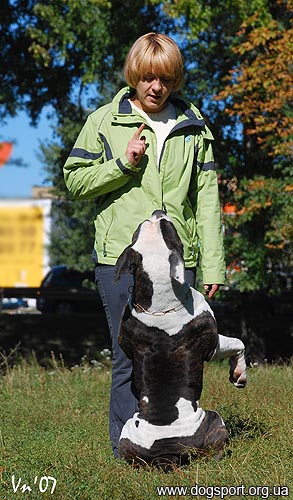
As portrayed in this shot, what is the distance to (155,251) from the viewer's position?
411 cm

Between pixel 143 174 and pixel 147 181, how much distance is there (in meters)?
0.05

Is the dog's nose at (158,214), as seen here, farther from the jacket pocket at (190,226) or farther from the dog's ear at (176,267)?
the jacket pocket at (190,226)

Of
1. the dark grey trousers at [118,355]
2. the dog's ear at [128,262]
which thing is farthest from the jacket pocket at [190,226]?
the dog's ear at [128,262]

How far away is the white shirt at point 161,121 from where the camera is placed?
4.62 metres

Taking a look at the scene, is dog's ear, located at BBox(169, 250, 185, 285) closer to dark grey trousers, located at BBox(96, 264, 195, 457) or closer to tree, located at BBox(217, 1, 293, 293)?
dark grey trousers, located at BBox(96, 264, 195, 457)

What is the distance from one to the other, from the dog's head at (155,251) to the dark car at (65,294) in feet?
→ 67.0

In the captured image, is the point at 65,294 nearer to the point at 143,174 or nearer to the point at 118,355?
the point at 118,355

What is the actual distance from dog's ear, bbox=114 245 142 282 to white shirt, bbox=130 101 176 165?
0.69 metres

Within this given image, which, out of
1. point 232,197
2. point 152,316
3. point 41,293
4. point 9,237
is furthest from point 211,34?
point 41,293

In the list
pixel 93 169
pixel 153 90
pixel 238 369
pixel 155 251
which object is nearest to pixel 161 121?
pixel 153 90

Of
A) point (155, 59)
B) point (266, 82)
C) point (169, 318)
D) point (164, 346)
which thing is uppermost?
point (266, 82)

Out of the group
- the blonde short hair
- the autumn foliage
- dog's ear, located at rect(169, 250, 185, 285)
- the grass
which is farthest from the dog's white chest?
the autumn foliage

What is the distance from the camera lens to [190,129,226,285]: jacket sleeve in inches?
185

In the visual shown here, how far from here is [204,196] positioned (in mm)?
4801
